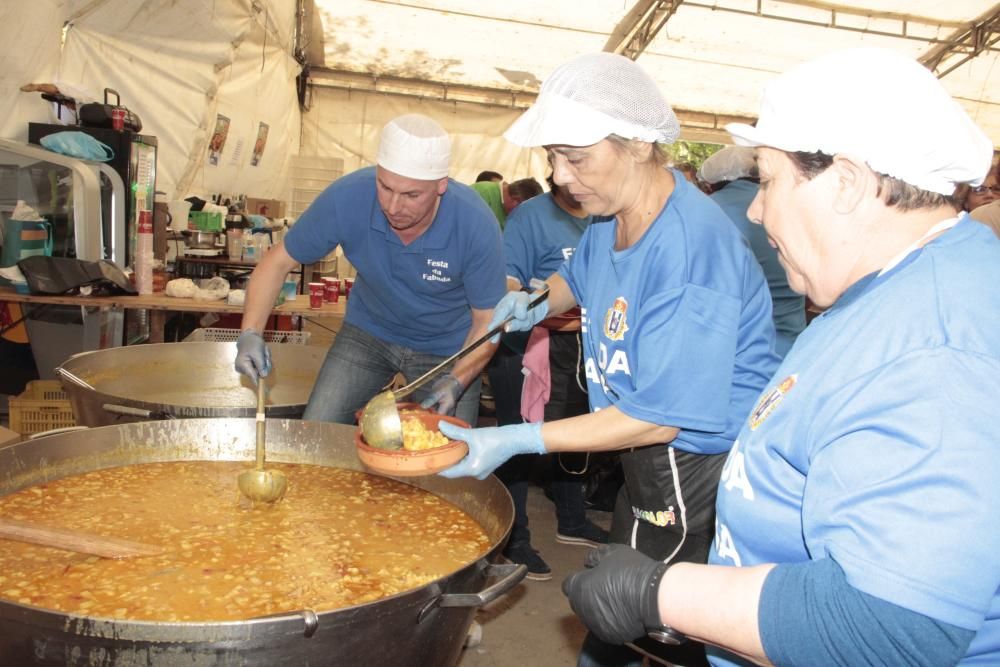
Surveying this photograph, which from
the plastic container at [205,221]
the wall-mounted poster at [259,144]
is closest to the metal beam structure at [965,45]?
the wall-mounted poster at [259,144]

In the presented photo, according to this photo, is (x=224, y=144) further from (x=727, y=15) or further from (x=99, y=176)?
(x=727, y=15)

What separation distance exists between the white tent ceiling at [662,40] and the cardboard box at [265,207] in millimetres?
2748

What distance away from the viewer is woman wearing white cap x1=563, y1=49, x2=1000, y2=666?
34.9 inches

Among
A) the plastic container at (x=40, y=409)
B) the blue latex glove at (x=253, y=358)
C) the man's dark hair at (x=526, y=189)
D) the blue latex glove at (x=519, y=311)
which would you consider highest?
the man's dark hair at (x=526, y=189)

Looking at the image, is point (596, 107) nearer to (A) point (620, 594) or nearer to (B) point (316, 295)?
(A) point (620, 594)

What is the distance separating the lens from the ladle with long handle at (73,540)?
180cm

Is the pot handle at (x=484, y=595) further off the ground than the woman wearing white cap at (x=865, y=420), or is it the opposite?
the woman wearing white cap at (x=865, y=420)

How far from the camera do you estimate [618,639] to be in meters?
1.34

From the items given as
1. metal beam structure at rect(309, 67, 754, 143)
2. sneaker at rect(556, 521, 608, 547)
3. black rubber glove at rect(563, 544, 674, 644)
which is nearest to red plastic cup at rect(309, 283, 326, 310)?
sneaker at rect(556, 521, 608, 547)

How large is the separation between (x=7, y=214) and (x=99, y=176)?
73 cm

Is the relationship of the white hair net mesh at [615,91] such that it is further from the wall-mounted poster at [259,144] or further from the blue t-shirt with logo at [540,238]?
the wall-mounted poster at [259,144]

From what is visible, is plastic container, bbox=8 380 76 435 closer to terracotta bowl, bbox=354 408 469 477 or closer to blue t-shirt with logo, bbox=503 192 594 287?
blue t-shirt with logo, bbox=503 192 594 287

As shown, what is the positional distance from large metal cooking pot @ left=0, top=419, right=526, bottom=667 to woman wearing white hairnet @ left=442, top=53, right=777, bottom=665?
37cm

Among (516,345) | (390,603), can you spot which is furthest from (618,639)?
(516,345)
